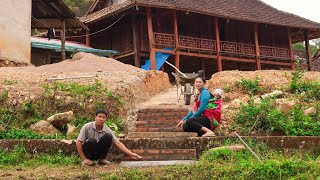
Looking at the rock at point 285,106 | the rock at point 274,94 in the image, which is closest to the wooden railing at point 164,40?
the rock at point 274,94

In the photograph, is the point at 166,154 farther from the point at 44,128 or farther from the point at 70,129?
the point at 44,128

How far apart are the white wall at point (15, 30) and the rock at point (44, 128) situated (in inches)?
315

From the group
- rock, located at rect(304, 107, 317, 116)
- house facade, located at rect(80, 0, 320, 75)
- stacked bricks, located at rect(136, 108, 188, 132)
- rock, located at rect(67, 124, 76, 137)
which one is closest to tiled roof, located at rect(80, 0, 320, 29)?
house facade, located at rect(80, 0, 320, 75)

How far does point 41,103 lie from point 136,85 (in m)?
3.11

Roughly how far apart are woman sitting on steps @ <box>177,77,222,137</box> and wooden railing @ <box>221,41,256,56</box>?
13.1 metres

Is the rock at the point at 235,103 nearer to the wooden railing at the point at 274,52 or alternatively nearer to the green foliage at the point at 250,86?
the green foliage at the point at 250,86

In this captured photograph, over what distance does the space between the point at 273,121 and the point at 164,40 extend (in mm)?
11258

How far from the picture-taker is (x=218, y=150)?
5.57m

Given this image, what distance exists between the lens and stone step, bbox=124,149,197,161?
6.04 metres

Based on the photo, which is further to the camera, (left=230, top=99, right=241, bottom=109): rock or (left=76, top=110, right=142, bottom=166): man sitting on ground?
(left=230, top=99, right=241, bottom=109): rock

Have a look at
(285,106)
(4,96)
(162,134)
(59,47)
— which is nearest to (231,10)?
(59,47)

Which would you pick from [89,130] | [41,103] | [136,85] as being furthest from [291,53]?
[89,130]

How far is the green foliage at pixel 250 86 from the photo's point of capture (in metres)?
10.0

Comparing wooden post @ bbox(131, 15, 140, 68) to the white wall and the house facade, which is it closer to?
the house facade
